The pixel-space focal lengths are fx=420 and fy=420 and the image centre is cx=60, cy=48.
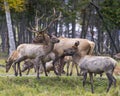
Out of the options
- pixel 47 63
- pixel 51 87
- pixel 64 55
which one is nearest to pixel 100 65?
pixel 51 87

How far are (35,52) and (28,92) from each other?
2.42m

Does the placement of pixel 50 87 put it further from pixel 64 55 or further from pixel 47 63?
pixel 47 63

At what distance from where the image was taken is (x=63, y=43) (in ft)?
58.6

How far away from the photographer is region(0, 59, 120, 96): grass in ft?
46.5

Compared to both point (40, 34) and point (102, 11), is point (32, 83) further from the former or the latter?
point (102, 11)

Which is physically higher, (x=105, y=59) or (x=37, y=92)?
(x=105, y=59)

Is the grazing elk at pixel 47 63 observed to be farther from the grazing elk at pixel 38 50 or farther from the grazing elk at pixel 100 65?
the grazing elk at pixel 100 65

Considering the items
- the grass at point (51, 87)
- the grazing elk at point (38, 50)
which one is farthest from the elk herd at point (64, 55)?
the grass at point (51, 87)

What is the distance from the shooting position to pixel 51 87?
15242mm

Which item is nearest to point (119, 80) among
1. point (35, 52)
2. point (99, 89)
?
point (99, 89)

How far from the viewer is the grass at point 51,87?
14172 mm

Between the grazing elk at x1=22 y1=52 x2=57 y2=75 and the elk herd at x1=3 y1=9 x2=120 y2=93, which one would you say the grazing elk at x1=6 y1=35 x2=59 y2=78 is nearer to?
the elk herd at x1=3 y1=9 x2=120 y2=93

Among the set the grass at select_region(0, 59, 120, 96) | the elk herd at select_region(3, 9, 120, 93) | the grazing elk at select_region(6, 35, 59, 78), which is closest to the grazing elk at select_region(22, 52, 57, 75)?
the elk herd at select_region(3, 9, 120, 93)

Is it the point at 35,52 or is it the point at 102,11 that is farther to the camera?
the point at 102,11
